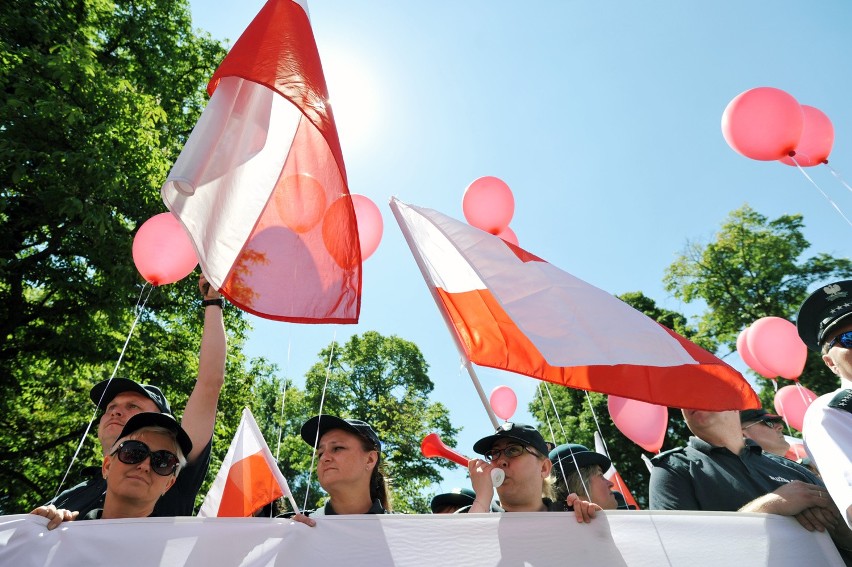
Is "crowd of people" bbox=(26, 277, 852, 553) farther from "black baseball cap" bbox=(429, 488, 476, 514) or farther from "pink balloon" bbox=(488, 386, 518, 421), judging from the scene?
"pink balloon" bbox=(488, 386, 518, 421)

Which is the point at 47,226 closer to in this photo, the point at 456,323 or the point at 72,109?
the point at 72,109

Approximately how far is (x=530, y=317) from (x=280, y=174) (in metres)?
1.72

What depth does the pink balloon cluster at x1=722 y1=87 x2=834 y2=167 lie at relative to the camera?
17.1ft

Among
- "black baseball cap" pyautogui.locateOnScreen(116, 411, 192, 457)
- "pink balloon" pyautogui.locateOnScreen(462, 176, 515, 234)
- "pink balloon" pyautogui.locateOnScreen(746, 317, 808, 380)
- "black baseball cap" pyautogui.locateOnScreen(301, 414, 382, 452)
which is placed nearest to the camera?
"black baseball cap" pyautogui.locateOnScreen(116, 411, 192, 457)

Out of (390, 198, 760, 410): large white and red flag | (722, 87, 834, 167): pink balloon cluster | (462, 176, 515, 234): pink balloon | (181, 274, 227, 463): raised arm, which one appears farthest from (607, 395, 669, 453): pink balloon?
(181, 274, 227, 463): raised arm

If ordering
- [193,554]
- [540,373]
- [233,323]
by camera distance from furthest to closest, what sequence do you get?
[233,323]
[540,373]
[193,554]

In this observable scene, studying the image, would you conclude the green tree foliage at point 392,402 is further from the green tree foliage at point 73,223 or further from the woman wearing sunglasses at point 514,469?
the woman wearing sunglasses at point 514,469

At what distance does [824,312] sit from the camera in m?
2.35

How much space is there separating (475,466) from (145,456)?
1.55 meters

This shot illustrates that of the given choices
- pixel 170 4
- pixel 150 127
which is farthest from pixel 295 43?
pixel 170 4

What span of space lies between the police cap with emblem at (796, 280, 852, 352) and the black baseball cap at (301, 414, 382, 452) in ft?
6.94

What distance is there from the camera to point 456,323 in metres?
3.60

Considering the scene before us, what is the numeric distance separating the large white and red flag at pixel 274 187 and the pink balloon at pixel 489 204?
2623 millimetres

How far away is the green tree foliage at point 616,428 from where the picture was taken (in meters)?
21.3
